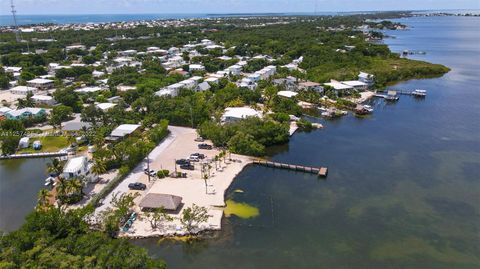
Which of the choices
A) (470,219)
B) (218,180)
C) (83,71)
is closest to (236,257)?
(218,180)

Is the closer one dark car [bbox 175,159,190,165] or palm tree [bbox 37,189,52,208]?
palm tree [bbox 37,189,52,208]

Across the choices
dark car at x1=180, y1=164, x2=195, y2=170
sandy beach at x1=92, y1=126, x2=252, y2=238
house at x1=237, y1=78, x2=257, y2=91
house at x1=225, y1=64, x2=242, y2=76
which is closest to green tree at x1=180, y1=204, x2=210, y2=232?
sandy beach at x1=92, y1=126, x2=252, y2=238

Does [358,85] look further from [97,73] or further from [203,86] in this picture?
[97,73]

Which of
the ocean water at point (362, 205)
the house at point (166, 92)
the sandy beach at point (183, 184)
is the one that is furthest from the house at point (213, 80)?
the sandy beach at point (183, 184)

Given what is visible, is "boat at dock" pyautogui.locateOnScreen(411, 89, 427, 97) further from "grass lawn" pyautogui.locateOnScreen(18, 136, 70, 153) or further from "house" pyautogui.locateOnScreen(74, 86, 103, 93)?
"grass lawn" pyautogui.locateOnScreen(18, 136, 70, 153)

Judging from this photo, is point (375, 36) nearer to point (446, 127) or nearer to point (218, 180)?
point (446, 127)
